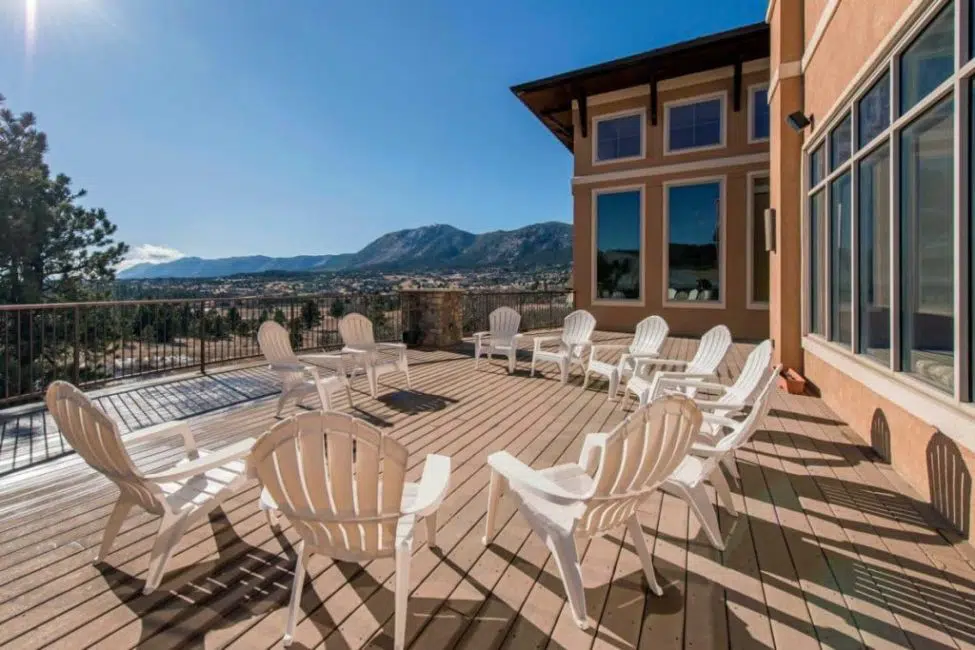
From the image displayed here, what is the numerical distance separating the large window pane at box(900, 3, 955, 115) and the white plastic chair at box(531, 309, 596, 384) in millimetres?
3896

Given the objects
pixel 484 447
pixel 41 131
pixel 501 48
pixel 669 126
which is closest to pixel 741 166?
pixel 669 126

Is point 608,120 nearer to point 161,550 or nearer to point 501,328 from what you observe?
point 501,328

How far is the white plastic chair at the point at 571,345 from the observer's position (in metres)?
6.12

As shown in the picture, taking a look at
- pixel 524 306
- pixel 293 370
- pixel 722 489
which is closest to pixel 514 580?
pixel 722 489

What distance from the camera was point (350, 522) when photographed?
1.62 meters

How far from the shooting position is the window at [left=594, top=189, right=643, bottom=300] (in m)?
→ 11.4

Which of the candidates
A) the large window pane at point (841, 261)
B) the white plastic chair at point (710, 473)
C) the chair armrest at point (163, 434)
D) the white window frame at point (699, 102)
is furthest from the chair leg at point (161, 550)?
the white window frame at point (699, 102)

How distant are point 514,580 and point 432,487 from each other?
54 cm

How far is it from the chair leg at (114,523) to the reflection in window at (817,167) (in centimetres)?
630

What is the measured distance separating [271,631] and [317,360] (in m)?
3.54

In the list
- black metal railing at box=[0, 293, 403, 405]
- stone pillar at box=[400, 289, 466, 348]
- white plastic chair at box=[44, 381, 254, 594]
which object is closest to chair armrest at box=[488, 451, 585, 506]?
white plastic chair at box=[44, 381, 254, 594]

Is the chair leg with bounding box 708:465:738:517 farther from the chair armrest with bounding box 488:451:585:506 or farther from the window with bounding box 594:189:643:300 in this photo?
the window with bounding box 594:189:643:300

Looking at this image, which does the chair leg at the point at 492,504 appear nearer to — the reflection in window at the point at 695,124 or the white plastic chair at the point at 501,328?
the white plastic chair at the point at 501,328

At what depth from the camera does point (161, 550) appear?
6.36 feet
